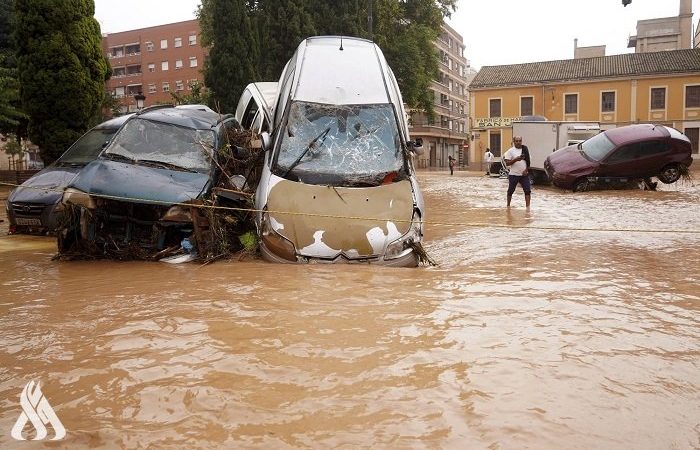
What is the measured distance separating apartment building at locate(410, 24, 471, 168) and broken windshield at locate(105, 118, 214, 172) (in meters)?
51.0

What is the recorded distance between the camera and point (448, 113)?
7512 centimetres

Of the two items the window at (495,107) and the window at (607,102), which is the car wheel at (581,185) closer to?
the window at (607,102)

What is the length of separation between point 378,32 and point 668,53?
29875mm

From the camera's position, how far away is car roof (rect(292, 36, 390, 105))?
8305 millimetres

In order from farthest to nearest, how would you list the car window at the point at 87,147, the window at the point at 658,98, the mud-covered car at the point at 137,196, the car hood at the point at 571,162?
the window at the point at 658,98 < the car hood at the point at 571,162 < the car window at the point at 87,147 < the mud-covered car at the point at 137,196

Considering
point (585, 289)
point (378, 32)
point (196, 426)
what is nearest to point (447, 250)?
point (585, 289)

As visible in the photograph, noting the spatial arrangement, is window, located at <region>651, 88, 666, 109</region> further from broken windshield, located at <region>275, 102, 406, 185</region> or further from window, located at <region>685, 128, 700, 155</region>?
broken windshield, located at <region>275, 102, 406, 185</region>

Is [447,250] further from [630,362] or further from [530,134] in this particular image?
[530,134]

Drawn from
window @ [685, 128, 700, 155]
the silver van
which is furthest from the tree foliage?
window @ [685, 128, 700, 155]

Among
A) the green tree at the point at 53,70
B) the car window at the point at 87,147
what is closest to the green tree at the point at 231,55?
the green tree at the point at 53,70

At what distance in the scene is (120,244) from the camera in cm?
734

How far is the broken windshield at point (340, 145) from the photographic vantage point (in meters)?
7.33

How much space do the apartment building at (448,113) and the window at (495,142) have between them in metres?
10.3

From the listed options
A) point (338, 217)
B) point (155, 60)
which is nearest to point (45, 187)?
point (338, 217)
